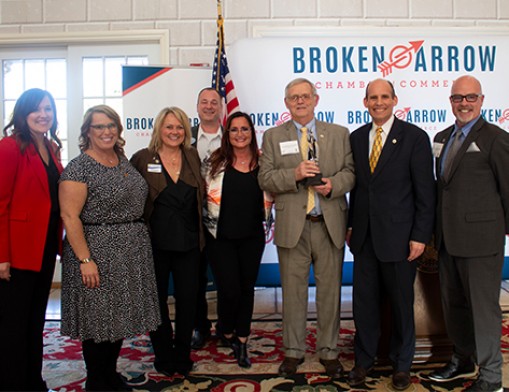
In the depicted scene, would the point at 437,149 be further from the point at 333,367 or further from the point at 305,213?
the point at 333,367

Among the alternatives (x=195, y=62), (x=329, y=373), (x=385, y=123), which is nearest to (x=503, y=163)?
(x=385, y=123)

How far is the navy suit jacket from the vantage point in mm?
2285

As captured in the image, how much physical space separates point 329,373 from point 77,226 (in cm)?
152

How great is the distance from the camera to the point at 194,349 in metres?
3.01

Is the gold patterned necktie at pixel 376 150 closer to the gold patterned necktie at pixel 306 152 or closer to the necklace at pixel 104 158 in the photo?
the gold patterned necktie at pixel 306 152

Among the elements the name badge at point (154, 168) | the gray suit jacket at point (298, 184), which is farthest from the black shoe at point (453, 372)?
the name badge at point (154, 168)

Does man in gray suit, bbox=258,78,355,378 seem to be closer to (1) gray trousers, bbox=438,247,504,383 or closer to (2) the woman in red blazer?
(1) gray trousers, bbox=438,247,504,383

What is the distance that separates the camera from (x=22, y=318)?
82.7 inches

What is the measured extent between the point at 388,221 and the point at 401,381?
81 centimetres

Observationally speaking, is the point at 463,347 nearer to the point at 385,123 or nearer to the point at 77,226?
the point at 385,123

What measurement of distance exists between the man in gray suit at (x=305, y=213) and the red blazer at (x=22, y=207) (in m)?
1.08

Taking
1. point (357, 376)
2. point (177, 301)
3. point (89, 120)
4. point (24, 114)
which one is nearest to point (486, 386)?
point (357, 376)

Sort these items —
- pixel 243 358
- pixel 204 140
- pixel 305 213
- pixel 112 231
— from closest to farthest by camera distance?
pixel 112 231 → pixel 305 213 → pixel 243 358 → pixel 204 140

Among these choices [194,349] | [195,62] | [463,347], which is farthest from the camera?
[195,62]
